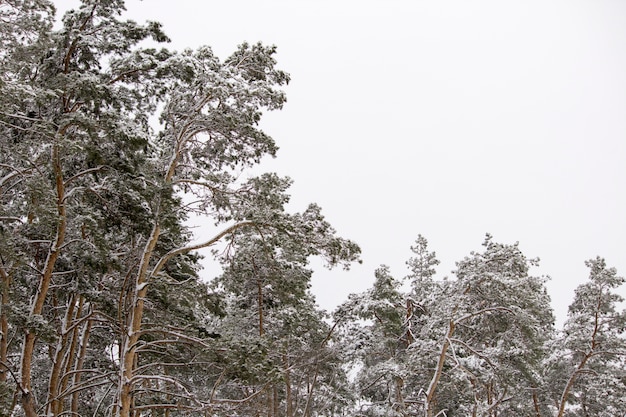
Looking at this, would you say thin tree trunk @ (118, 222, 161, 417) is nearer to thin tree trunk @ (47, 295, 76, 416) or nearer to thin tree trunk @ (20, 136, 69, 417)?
thin tree trunk @ (20, 136, 69, 417)

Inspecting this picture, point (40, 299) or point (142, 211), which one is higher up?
Answer: point (142, 211)

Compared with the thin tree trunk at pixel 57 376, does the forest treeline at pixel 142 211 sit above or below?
above

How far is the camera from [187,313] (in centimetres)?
983

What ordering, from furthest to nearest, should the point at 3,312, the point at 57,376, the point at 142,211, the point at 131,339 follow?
the point at 57,376, the point at 142,211, the point at 131,339, the point at 3,312

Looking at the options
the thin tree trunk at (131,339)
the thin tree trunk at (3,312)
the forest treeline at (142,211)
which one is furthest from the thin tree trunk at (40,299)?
the thin tree trunk at (131,339)

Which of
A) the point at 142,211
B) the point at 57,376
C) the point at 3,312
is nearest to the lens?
the point at 3,312

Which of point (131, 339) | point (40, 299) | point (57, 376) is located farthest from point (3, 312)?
point (57, 376)

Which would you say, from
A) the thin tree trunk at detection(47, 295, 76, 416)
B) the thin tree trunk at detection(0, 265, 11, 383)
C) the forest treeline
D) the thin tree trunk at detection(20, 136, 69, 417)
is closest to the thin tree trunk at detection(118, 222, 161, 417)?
the forest treeline

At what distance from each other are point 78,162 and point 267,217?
3.77 m

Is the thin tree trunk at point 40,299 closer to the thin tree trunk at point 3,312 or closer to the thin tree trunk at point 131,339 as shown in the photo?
the thin tree trunk at point 3,312

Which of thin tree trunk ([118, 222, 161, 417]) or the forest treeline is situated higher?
the forest treeline

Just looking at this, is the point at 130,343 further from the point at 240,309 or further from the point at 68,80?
the point at 240,309

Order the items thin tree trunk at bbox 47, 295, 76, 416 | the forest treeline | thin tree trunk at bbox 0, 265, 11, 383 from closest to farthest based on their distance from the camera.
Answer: thin tree trunk at bbox 0, 265, 11, 383 → the forest treeline → thin tree trunk at bbox 47, 295, 76, 416

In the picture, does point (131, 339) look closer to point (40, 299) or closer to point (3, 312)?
point (40, 299)
